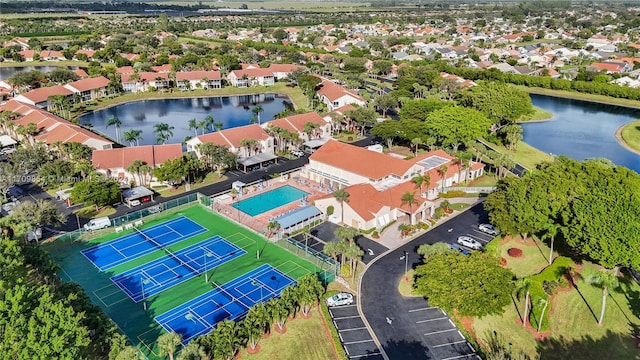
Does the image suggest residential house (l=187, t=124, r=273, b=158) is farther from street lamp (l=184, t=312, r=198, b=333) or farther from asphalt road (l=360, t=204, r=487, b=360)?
street lamp (l=184, t=312, r=198, b=333)

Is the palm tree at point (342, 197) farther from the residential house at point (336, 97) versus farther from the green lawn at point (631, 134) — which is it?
the green lawn at point (631, 134)

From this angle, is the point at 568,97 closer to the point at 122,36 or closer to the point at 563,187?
the point at 563,187

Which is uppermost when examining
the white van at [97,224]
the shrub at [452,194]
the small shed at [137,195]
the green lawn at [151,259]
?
the shrub at [452,194]

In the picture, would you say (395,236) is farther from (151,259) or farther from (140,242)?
(140,242)

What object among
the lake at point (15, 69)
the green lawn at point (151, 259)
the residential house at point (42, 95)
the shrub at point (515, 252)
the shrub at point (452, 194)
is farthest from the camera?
the lake at point (15, 69)

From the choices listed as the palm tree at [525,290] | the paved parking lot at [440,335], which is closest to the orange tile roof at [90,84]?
the paved parking lot at [440,335]

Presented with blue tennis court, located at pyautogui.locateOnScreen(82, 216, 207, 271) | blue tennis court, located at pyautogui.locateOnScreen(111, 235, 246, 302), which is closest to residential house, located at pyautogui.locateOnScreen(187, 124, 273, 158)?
blue tennis court, located at pyautogui.locateOnScreen(82, 216, 207, 271)

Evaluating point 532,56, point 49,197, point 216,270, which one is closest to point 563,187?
point 216,270
